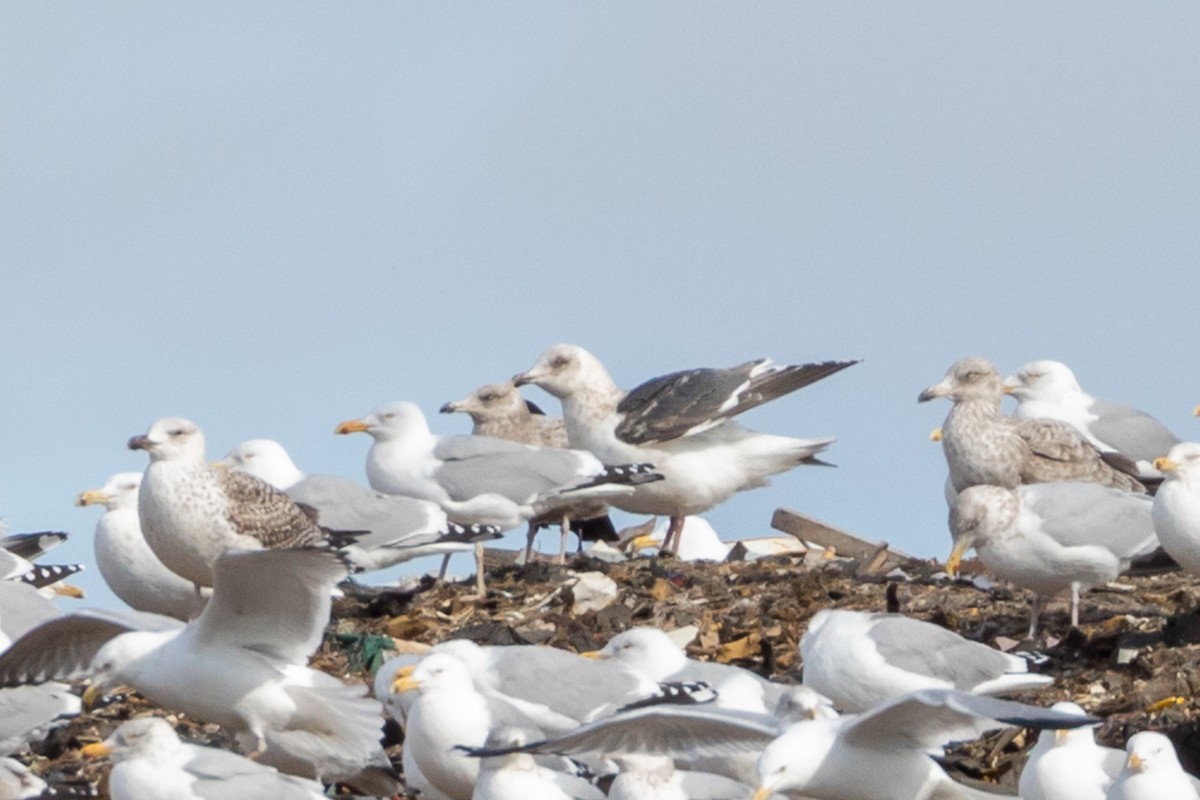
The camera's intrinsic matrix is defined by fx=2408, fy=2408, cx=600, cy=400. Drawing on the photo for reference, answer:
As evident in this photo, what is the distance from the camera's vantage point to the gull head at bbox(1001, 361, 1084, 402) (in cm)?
1532

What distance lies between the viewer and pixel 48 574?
43.6ft

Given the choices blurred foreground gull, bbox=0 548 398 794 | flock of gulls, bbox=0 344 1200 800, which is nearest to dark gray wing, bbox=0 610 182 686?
flock of gulls, bbox=0 344 1200 800

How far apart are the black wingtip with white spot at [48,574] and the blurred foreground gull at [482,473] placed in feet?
5.74

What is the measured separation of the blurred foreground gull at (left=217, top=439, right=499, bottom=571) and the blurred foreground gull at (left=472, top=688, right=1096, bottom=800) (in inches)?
173

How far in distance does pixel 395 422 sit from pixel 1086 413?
14.5 ft

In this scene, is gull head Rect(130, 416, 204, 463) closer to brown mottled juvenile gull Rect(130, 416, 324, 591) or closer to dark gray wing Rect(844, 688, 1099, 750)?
brown mottled juvenile gull Rect(130, 416, 324, 591)

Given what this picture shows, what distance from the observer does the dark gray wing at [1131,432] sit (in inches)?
570

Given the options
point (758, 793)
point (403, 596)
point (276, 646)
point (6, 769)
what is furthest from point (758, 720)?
point (403, 596)

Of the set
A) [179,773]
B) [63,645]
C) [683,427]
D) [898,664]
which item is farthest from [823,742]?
[683,427]

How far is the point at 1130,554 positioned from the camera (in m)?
10.7

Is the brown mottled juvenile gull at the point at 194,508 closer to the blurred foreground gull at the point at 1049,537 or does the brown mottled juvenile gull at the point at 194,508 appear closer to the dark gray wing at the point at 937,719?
the blurred foreground gull at the point at 1049,537

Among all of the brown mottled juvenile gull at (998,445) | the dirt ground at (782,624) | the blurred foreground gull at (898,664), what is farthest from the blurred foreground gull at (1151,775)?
the brown mottled juvenile gull at (998,445)

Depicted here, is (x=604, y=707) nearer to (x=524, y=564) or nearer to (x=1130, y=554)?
(x=1130, y=554)

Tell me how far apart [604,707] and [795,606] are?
2.58 meters
